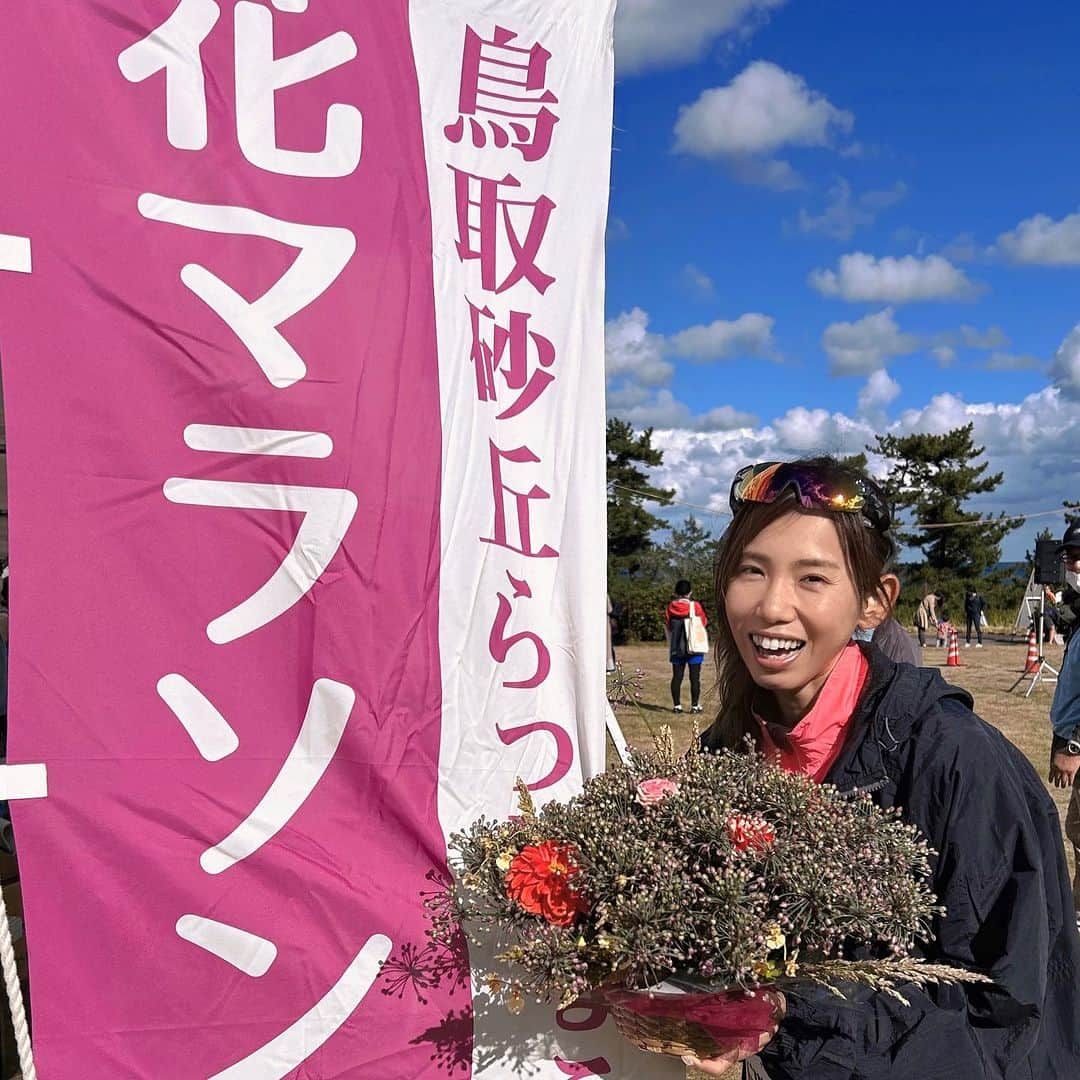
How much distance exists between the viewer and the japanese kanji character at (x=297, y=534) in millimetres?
1849

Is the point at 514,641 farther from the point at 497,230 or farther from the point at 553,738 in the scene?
the point at 497,230

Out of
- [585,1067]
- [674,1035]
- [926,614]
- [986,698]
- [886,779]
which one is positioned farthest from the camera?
[926,614]

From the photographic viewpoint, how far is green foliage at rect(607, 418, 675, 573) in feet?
94.3

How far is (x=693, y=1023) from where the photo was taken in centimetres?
131

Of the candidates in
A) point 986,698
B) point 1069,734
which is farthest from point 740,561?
point 986,698

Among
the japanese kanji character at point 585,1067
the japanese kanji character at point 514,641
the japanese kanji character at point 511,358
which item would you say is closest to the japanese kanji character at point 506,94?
the japanese kanji character at point 511,358

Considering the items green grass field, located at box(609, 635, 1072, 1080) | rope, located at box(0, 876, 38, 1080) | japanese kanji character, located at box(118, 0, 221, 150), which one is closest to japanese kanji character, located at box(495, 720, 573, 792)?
rope, located at box(0, 876, 38, 1080)

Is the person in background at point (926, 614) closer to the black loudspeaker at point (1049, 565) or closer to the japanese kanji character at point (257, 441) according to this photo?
the black loudspeaker at point (1049, 565)

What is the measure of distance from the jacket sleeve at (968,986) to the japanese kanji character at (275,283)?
1.42 meters

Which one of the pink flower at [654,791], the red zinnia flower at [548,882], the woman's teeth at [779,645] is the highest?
the woman's teeth at [779,645]

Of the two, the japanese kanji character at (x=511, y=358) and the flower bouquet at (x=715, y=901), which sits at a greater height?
the japanese kanji character at (x=511, y=358)

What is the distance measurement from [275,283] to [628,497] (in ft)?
90.0

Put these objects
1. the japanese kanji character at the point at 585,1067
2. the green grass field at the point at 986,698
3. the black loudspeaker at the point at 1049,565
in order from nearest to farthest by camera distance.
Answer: the japanese kanji character at the point at 585,1067
the green grass field at the point at 986,698
the black loudspeaker at the point at 1049,565

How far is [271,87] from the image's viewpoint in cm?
193
